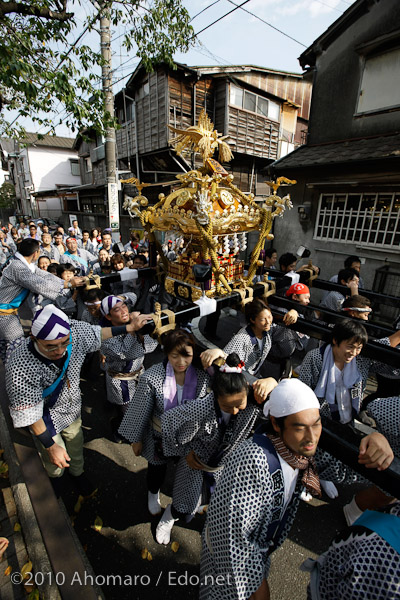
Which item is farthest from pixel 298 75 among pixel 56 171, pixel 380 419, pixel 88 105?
pixel 56 171

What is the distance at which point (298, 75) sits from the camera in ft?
48.7

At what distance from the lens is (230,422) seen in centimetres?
208

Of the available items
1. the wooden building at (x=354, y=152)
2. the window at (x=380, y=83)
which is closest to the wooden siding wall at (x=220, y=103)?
the wooden building at (x=354, y=152)

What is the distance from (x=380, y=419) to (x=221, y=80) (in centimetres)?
1491

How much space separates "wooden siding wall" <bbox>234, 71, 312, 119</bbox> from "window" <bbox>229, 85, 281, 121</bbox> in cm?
48

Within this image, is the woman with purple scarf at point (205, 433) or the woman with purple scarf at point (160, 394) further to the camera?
the woman with purple scarf at point (160, 394)

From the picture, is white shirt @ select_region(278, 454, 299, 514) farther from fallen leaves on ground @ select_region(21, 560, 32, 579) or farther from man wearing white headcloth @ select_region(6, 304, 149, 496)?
fallen leaves on ground @ select_region(21, 560, 32, 579)

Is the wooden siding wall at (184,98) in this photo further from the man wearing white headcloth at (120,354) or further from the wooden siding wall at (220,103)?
the man wearing white headcloth at (120,354)

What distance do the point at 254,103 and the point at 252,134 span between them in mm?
1376

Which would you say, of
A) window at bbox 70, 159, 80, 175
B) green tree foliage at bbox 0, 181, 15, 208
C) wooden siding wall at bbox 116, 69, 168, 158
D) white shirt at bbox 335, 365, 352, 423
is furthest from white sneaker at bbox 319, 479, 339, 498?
green tree foliage at bbox 0, 181, 15, 208

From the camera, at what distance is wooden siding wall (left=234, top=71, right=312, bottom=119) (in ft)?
44.1

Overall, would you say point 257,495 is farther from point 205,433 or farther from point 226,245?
point 226,245

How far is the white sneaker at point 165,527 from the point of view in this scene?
7.50 ft

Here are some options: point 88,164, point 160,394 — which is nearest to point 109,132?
point 160,394
